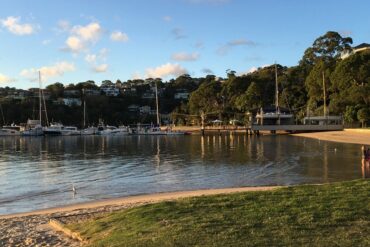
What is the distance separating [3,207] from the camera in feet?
70.7

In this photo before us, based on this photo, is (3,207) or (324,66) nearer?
(3,207)

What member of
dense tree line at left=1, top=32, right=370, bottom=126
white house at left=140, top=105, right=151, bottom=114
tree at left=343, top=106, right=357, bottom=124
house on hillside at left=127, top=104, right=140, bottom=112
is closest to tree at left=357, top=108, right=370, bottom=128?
dense tree line at left=1, top=32, right=370, bottom=126

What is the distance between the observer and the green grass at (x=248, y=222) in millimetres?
9133

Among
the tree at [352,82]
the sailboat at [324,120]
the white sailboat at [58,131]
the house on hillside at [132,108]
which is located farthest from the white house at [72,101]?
the tree at [352,82]

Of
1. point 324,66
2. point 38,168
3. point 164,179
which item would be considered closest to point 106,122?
point 324,66

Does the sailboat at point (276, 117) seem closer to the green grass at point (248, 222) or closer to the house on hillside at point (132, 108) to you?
the house on hillside at point (132, 108)

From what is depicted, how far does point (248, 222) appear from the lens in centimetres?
1038

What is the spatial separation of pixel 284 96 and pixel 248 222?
12208cm

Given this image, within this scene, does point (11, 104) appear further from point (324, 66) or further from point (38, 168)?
point (38, 168)

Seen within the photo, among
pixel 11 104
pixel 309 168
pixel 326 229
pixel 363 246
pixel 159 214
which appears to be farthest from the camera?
pixel 11 104

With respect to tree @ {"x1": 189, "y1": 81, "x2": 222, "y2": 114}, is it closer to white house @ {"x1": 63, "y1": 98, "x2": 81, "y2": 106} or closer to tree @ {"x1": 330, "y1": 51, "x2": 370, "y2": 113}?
tree @ {"x1": 330, "y1": 51, "x2": 370, "y2": 113}

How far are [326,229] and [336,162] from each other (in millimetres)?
31432

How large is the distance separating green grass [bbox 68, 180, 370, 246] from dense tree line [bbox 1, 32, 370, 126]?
83.4 m

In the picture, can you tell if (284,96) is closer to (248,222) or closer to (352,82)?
(352,82)
